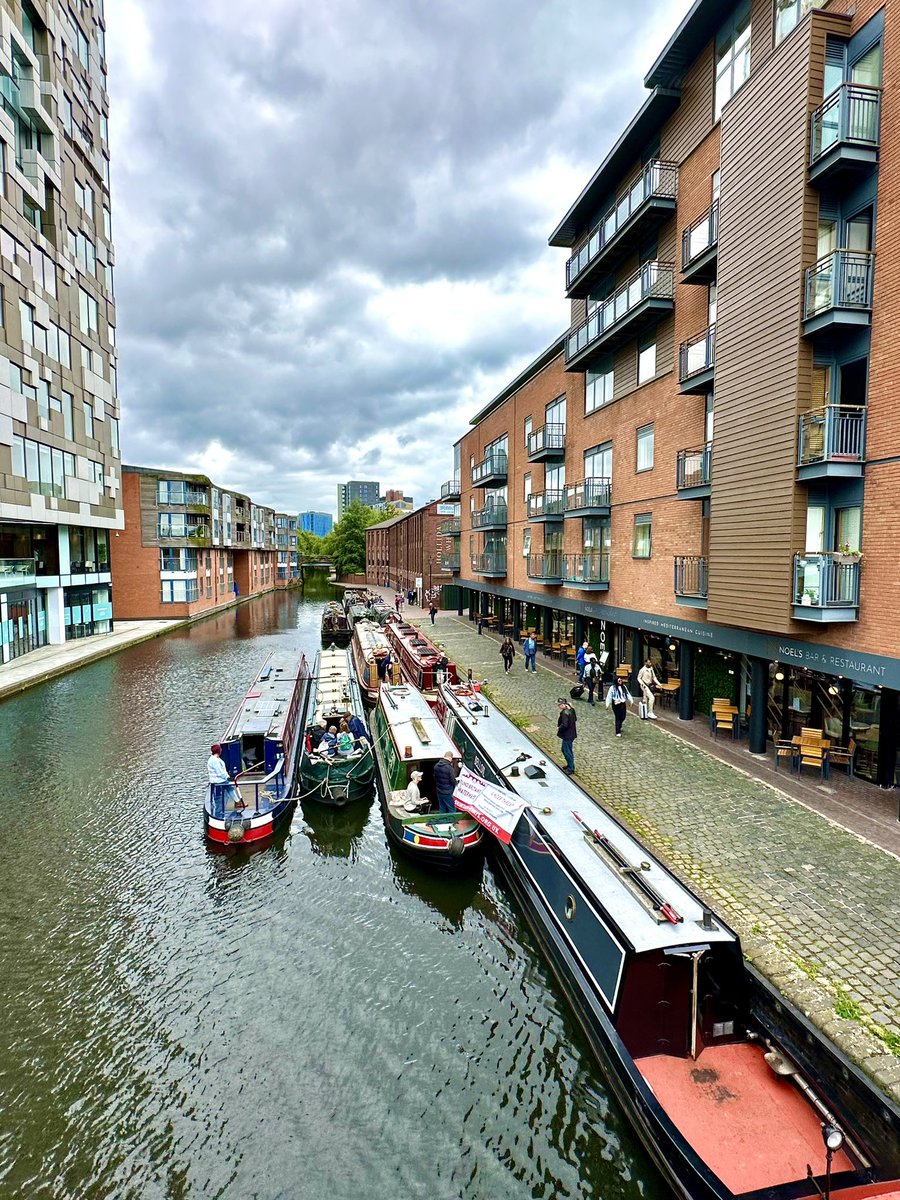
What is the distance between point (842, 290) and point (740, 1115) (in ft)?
41.3

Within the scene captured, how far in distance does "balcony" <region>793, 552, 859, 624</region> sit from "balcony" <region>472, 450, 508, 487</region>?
2452 cm

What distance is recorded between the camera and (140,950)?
355 inches

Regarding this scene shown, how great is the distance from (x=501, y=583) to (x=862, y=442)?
81.8ft

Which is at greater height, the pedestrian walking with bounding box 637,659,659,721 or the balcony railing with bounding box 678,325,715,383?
the balcony railing with bounding box 678,325,715,383

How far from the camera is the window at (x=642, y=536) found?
752 inches

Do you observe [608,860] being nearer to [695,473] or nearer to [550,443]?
[695,473]

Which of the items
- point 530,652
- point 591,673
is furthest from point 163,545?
point 591,673

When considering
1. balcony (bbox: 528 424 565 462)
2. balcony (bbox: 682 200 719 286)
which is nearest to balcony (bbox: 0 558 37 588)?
balcony (bbox: 528 424 565 462)

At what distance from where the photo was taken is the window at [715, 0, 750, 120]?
1422 cm

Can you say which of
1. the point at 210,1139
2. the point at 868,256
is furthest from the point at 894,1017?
the point at 868,256

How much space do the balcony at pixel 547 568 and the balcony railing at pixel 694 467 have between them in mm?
8884

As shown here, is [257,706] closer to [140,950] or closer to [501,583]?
[140,950]

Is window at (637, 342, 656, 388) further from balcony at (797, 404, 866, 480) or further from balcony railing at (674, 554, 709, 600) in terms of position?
balcony at (797, 404, 866, 480)

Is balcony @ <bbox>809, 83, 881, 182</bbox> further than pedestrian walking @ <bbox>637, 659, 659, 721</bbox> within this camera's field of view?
No
